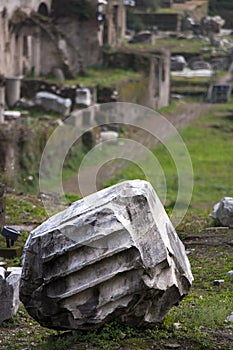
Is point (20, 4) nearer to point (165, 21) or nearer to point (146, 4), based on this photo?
point (146, 4)

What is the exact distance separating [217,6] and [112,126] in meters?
18.1

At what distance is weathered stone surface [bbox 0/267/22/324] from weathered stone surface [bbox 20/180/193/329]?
2.06ft

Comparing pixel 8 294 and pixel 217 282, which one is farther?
pixel 217 282

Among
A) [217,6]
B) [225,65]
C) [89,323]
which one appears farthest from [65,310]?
[217,6]

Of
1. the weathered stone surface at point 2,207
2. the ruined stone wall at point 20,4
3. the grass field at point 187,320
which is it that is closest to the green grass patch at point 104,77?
the ruined stone wall at point 20,4

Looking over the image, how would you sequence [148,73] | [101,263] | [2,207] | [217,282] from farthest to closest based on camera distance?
[148,73] → [2,207] → [217,282] → [101,263]

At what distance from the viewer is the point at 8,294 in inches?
262

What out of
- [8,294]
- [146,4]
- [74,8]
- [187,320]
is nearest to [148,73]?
[74,8]

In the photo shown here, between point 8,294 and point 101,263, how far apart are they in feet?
3.41

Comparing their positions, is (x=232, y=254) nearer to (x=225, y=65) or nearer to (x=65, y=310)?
(x=65, y=310)

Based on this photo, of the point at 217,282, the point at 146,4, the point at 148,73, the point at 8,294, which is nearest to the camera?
the point at 8,294

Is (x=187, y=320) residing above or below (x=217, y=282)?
above

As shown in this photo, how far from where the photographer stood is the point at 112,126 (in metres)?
20.9

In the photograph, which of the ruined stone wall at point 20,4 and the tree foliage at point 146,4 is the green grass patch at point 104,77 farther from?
the tree foliage at point 146,4
